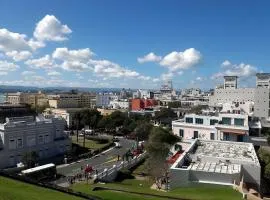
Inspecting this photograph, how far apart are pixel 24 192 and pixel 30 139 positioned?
36.6 m

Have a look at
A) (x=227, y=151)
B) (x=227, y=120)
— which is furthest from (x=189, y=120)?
(x=227, y=151)

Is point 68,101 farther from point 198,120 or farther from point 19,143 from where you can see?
point 19,143

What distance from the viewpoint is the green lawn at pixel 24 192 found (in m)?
21.6

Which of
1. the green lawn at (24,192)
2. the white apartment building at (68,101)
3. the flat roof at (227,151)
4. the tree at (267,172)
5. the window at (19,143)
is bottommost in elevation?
the tree at (267,172)

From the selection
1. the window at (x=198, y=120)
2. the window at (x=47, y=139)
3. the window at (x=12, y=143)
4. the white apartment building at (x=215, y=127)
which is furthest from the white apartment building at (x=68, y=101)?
the window at (x=12, y=143)

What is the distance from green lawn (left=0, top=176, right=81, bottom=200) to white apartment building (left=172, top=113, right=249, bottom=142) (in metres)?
42.5

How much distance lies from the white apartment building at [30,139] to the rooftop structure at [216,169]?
28.3m

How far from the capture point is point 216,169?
107 feet

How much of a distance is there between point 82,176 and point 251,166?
786 inches

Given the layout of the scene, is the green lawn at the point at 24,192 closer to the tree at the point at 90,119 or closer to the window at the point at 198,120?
the window at the point at 198,120

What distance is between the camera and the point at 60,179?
1747 inches

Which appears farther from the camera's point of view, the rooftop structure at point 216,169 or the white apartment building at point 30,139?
the white apartment building at point 30,139

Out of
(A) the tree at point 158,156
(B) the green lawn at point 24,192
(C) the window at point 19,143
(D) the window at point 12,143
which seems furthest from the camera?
(C) the window at point 19,143

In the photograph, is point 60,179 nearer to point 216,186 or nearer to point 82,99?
point 216,186
